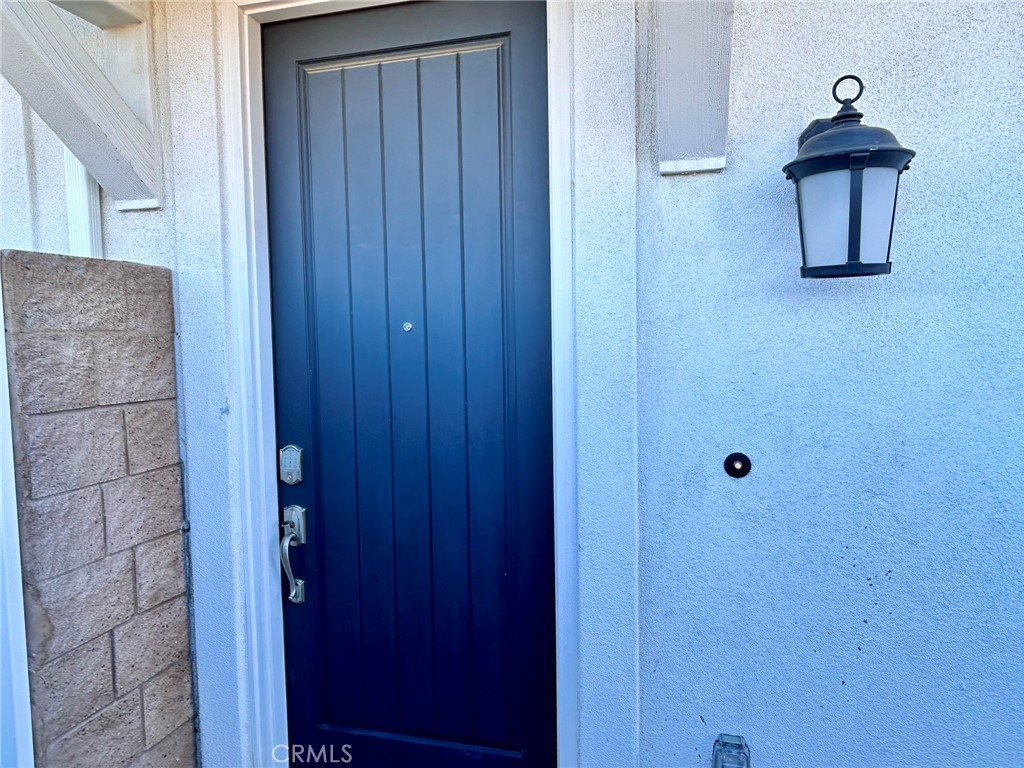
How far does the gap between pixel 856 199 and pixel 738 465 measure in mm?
677

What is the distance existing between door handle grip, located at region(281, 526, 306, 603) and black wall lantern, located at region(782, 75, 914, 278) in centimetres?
167

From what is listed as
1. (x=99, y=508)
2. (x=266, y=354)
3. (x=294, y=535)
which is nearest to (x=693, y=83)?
(x=266, y=354)

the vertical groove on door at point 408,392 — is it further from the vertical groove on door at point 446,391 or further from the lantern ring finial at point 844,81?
the lantern ring finial at point 844,81

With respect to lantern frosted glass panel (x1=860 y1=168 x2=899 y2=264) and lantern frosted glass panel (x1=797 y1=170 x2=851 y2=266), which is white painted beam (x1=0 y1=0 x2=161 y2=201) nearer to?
lantern frosted glass panel (x1=797 y1=170 x2=851 y2=266)

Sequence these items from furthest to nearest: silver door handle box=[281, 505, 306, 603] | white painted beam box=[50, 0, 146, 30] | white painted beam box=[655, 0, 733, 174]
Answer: silver door handle box=[281, 505, 306, 603] → white painted beam box=[50, 0, 146, 30] → white painted beam box=[655, 0, 733, 174]

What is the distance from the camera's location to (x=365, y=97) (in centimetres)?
175

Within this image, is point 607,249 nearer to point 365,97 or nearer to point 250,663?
point 365,97

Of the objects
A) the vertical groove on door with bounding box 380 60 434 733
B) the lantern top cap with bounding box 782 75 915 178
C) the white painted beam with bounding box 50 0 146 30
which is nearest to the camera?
the lantern top cap with bounding box 782 75 915 178

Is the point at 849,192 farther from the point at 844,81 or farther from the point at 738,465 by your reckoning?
the point at 738,465

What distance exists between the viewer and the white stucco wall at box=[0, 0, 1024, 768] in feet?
4.50

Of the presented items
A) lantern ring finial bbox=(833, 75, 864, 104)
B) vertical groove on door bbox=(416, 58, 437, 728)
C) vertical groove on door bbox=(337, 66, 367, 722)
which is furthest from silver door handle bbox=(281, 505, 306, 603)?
lantern ring finial bbox=(833, 75, 864, 104)

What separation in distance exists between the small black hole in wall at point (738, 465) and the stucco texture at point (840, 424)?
2cm

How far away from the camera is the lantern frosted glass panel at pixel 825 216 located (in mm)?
1245

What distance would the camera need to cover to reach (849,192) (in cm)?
123
